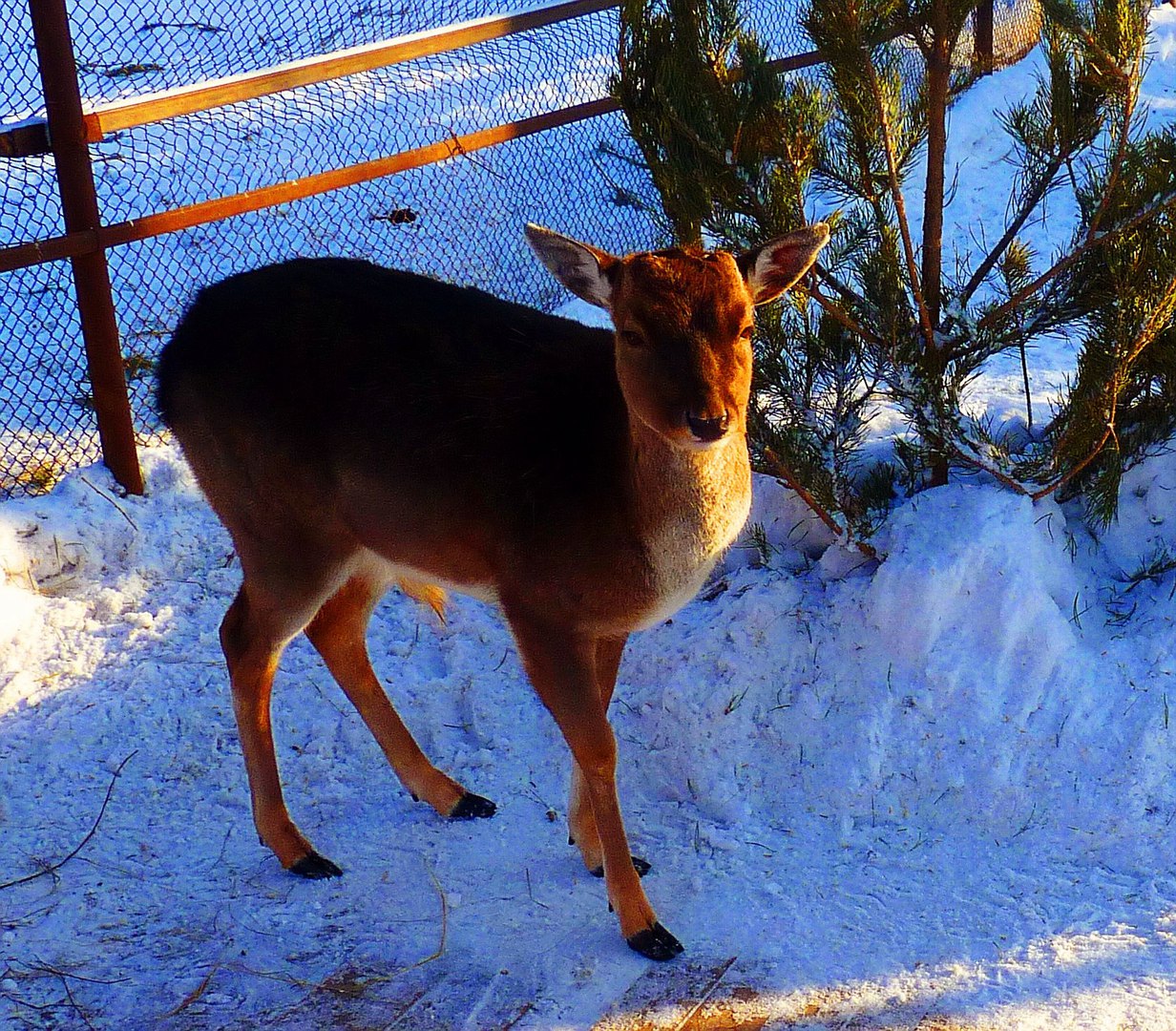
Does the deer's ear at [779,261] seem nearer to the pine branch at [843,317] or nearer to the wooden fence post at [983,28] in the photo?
the pine branch at [843,317]

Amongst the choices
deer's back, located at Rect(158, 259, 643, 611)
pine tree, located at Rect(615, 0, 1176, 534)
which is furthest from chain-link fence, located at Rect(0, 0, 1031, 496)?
pine tree, located at Rect(615, 0, 1176, 534)

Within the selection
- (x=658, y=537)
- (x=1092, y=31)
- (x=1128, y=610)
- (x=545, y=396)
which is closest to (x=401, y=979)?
(x=658, y=537)

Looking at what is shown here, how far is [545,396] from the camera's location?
4457mm

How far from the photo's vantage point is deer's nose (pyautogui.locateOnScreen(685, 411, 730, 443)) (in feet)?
12.4

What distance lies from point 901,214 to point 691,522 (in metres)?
1.59

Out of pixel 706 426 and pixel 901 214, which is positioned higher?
pixel 901 214

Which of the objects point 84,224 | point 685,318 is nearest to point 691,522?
point 685,318

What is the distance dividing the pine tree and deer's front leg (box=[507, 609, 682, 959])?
1.39 metres

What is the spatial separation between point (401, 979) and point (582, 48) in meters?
8.76

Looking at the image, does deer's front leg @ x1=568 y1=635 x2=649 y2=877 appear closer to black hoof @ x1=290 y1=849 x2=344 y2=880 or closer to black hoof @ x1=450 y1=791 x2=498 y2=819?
black hoof @ x1=450 y1=791 x2=498 y2=819

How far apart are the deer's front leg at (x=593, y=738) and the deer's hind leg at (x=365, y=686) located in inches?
33.4

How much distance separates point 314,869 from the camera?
15.6 ft

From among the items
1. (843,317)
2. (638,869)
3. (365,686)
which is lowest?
(638,869)

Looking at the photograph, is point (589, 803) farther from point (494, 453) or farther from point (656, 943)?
point (494, 453)
